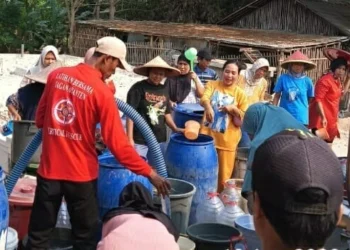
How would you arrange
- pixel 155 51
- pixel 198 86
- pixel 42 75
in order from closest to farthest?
pixel 42 75, pixel 198 86, pixel 155 51

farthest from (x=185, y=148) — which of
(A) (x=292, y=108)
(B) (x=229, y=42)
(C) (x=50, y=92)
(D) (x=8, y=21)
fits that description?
(D) (x=8, y=21)

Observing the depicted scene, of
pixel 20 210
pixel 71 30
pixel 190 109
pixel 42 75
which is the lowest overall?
pixel 20 210

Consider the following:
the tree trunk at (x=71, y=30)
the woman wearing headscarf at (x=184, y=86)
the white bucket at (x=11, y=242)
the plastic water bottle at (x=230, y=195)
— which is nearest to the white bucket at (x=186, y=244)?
the plastic water bottle at (x=230, y=195)

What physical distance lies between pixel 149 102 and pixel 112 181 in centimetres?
146

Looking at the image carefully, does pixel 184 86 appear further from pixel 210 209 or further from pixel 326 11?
pixel 326 11

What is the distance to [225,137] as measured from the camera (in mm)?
5789

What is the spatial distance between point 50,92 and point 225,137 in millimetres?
2381

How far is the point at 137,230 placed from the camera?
2.46 m

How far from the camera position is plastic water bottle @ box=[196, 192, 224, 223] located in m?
4.74

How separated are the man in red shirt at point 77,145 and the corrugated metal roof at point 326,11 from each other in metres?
19.0

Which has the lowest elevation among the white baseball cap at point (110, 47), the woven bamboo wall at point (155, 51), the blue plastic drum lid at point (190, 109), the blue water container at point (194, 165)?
the woven bamboo wall at point (155, 51)

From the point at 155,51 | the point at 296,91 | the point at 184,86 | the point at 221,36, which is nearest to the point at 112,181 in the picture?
the point at 184,86

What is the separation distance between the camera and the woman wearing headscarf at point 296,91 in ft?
22.9

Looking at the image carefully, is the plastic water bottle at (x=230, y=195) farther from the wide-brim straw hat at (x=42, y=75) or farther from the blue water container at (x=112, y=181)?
the wide-brim straw hat at (x=42, y=75)
